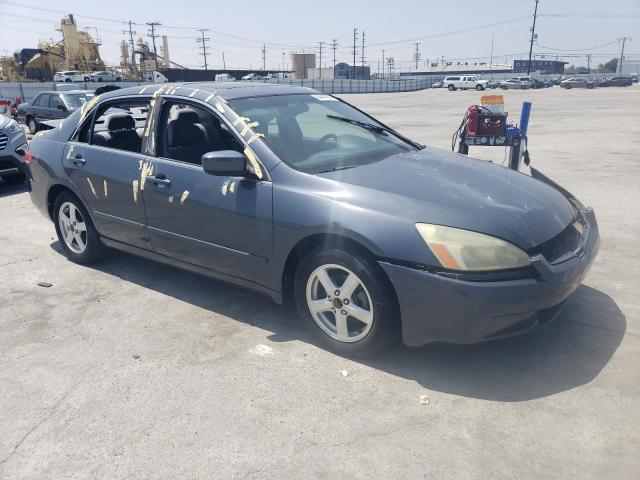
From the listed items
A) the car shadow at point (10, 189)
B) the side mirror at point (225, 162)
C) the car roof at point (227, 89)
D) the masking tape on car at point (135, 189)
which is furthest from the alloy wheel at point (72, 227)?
the car shadow at point (10, 189)

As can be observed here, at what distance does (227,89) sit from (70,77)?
2218 inches

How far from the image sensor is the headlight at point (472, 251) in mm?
2723

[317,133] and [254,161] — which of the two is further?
[317,133]

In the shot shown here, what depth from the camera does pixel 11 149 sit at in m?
7.97

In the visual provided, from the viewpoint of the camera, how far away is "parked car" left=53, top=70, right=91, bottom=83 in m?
51.5

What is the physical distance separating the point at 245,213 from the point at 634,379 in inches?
99.2

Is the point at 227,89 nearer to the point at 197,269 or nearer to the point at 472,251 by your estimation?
the point at 197,269

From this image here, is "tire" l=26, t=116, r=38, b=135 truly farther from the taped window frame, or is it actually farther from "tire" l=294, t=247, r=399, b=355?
"tire" l=294, t=247, r=399, b=355

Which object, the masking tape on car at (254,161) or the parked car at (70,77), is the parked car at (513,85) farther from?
the masking tape on car at (254,161)

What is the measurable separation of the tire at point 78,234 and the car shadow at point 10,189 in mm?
4035

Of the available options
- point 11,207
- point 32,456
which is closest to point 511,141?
point 32,456

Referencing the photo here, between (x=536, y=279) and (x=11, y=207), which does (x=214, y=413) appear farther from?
(x=11, y=207)

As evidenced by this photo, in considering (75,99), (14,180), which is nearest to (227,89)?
(14,180)

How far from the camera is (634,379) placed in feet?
9.57
